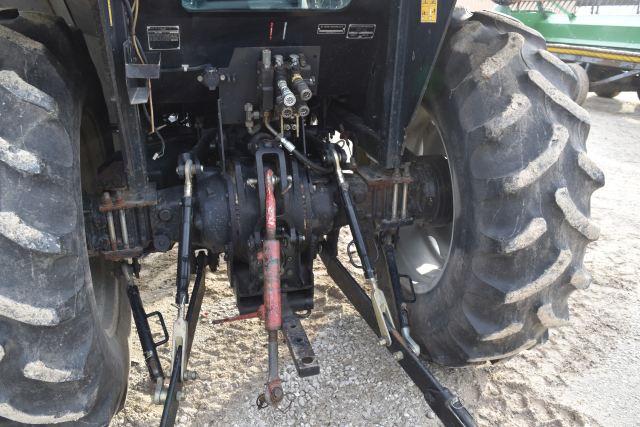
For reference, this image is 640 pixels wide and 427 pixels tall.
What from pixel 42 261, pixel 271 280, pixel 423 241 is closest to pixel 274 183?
pixel 271 280

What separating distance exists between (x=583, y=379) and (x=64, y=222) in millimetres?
2516

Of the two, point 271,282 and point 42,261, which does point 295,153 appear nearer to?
point 271,282

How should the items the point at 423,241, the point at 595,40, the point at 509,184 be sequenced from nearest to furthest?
the point at 509,184 < the point at 423,241 < the point at 595,40

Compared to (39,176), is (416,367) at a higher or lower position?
lower


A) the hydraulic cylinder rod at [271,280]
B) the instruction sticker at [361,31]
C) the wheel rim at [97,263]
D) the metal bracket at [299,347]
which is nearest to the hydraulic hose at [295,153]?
the hydraulic cylinder rod at [271,280]

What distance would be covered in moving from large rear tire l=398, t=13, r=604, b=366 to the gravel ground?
47 centimetres

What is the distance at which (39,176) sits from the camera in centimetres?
165

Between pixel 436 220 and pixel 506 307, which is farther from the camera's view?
pixel 436 220

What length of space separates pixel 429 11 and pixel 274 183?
89 cm

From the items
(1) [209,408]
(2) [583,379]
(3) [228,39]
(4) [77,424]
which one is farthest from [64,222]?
(2) [583,379]

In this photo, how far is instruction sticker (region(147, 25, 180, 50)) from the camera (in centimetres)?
206

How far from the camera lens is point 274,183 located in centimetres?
232

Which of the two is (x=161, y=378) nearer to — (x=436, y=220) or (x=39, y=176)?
(x=39, y=176)

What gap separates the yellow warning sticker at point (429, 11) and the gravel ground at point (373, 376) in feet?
5.46
